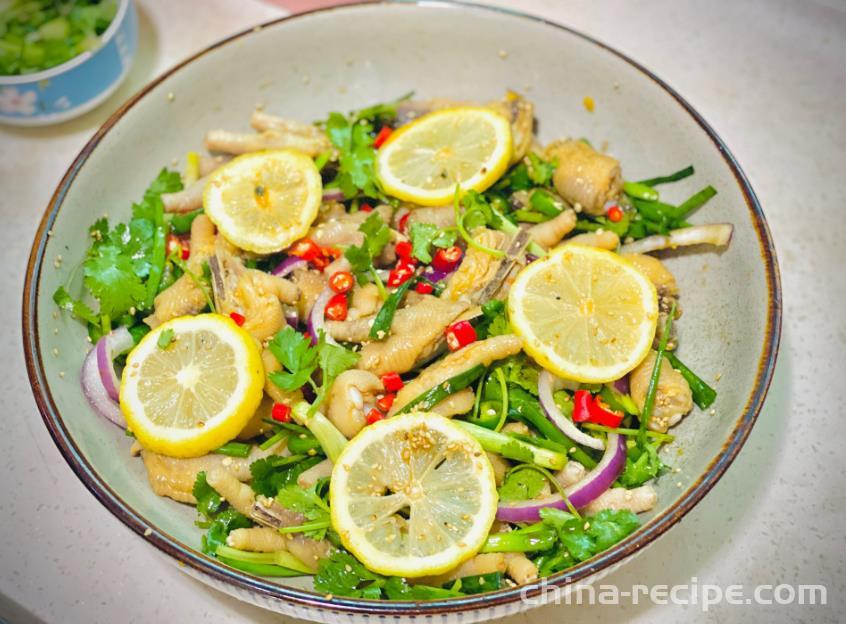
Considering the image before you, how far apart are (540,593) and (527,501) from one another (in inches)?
13.7

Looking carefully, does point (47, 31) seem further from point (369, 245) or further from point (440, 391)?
point (440, 391)

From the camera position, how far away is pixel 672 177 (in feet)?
8.73

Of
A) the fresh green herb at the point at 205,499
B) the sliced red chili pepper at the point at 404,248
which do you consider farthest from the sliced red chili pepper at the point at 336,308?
the fresh green herb at the point at 205,499

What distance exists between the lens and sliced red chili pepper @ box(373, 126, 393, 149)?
2.87 m

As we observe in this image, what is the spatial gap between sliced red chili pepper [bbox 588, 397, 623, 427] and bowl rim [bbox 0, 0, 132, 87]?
251cm

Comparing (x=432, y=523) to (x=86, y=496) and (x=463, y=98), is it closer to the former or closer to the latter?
(x=86, y=496)

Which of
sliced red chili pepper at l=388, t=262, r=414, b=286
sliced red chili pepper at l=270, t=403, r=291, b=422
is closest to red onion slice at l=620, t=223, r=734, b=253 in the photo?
sliced red chili pepper at l=388, t=262, r=414, b=286

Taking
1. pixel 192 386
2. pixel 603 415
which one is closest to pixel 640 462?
pixel 603 415

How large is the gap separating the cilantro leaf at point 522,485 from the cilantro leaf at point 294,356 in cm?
65

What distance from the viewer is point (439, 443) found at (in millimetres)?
2055

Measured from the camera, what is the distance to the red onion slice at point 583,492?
2111 millimetres

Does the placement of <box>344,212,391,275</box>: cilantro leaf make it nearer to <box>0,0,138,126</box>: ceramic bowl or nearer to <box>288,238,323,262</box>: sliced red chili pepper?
<box>288,238,323,262</box>: sliced red chili pepper

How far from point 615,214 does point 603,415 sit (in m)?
0.78

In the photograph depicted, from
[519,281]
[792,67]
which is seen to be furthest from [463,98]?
[792,67]
